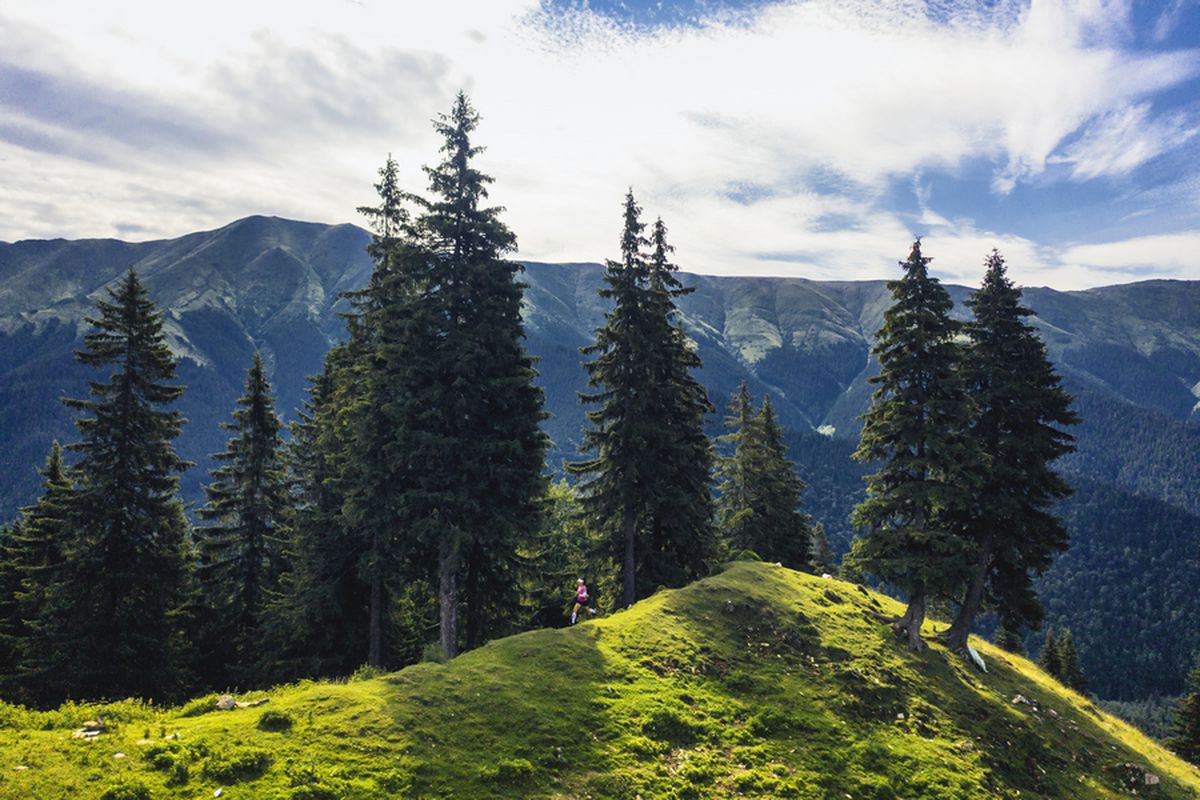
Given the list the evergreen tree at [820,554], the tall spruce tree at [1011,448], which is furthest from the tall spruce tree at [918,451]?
the evergreen tree at [820,554]

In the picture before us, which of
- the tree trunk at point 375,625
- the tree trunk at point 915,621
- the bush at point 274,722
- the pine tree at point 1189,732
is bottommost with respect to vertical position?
the pine tree at point 1189,732

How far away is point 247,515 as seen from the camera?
33594 mm

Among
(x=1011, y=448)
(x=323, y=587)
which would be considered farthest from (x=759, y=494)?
(x=323, y=587)

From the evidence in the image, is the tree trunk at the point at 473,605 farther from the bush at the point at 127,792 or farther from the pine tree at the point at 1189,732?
the pine tree at the point at 1189,732

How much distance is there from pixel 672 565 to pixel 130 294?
83.8 feet

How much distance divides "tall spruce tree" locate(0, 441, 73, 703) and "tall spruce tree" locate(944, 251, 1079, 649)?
1349 inches

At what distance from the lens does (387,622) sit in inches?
1111

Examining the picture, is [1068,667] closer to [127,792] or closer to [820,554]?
[820,554]

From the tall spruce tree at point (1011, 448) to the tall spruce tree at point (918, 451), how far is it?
1704mm

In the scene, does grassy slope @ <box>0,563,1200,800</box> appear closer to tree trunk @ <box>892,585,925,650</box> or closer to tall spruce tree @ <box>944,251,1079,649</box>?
tree trunk @ <box>892,585,925,650</box>

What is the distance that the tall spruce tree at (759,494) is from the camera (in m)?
40.7

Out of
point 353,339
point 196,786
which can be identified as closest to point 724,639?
point 196,786

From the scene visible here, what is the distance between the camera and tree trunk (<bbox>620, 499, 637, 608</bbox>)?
2728 centimetres

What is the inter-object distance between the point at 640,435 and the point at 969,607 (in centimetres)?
1475
